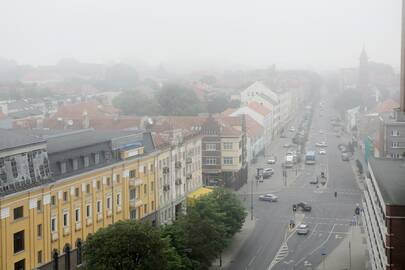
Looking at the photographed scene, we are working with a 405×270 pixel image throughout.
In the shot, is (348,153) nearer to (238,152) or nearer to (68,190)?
(238,152)

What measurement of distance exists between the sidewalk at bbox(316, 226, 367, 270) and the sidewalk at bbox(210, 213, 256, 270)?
3410mm

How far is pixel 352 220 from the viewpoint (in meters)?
32.2

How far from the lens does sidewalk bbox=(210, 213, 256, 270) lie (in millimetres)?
25562

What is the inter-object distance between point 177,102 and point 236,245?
115 ft

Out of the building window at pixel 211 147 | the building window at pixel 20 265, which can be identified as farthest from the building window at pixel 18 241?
the building window at pixel 211 147

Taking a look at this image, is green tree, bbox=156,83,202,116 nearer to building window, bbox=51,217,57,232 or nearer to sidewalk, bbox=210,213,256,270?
sidewalk, bbox=210,213,256,270

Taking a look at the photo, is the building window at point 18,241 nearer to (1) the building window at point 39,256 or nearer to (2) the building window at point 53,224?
(1) the building window at point 39,256

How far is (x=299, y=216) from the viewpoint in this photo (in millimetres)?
33344

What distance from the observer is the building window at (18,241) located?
19422 millimetres

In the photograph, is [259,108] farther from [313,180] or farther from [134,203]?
[134,203]

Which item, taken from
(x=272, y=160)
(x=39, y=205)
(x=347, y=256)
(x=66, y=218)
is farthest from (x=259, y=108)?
(x=39, y=205)

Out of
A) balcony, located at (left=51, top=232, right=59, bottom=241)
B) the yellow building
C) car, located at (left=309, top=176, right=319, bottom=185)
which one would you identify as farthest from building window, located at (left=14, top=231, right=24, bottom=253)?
car, located at (left=309, top=176, right=319, bottom=185)

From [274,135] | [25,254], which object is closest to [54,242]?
[25,254]

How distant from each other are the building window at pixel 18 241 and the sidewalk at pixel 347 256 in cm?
1066
